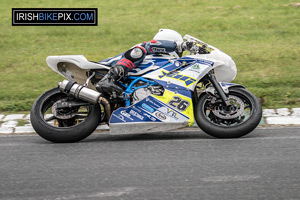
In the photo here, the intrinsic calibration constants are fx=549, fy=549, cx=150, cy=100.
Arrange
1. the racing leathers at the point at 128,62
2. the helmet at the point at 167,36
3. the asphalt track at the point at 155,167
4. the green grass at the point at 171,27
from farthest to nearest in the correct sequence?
the green grass at the point at 171,27, the helmet at the point at 167,36, the racing leathers at the point at 128,62, the asphalt track at the point at 155,167

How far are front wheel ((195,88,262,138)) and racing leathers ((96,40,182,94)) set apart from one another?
2.50 feet

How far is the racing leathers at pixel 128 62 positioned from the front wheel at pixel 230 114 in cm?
76

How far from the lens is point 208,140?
21.4ft

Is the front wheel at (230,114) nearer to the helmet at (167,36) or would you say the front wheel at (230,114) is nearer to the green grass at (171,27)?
the helmet at (167,36)

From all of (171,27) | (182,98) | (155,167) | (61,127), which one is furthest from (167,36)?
(171,27)

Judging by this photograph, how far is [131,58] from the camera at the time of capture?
661 centimetres

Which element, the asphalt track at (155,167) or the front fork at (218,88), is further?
the front fork at (218,88)

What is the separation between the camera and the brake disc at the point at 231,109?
6547mm

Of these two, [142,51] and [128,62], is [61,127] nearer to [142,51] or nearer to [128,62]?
[128,62]

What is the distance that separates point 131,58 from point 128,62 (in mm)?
63

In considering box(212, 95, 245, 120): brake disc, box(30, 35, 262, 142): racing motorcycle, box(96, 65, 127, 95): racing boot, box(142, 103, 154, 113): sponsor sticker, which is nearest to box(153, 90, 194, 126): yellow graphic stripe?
box(30, 35, 262, 142): racing motorcycle

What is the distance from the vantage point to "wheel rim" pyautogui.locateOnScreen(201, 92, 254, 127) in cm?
655

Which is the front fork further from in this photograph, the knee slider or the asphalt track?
the knee slider

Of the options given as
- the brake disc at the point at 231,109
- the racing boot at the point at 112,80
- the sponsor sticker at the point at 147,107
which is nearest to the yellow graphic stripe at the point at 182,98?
the sponsor sticker at the point at 147,107
